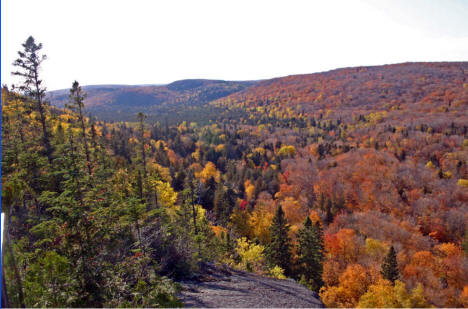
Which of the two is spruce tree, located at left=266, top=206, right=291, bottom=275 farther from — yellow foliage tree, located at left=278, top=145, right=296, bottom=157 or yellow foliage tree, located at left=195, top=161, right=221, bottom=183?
yellow foliage tree, located at left=278, top=145, right=296, bottom=157

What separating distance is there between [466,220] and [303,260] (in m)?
54.3

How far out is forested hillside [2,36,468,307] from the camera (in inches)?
396

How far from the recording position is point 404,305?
1400 inches

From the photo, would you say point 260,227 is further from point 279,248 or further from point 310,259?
point 310,259

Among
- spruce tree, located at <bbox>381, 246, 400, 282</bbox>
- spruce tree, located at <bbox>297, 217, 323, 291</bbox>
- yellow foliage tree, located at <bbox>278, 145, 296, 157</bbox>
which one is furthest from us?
yellow foliage tree, located at <bbox>278, 145, 296, 157</bbox>

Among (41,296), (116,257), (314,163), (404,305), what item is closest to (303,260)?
(404,305)

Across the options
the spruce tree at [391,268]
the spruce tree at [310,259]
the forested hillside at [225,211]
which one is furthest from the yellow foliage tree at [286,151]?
the spruce tree at [391,268]

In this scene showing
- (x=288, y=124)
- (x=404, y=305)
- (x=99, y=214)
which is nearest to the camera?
(x=99, y=214)

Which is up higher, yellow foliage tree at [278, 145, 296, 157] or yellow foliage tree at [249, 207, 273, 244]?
yellow foliage tree at [278, 145, 296, 157]

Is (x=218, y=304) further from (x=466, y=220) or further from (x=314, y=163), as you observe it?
(x=314, y=163)

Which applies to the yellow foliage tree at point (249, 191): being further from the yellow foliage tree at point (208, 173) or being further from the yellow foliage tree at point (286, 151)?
the yellow foliage tree at point (286, 151)

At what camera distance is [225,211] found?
51625 mm

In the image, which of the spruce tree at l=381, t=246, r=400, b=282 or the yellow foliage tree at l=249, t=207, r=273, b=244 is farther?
the yellow foliage tree at l=249, t=207, r=273, b=244

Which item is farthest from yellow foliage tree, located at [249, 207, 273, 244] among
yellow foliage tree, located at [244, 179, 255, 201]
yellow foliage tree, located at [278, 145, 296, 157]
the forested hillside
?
yellow foliage tree, located at [278, 145, 296, 157]
